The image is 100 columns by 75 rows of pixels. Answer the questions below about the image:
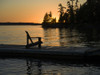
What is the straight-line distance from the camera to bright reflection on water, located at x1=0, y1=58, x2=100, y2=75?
47.3 feet

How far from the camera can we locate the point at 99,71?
14547 millimetres

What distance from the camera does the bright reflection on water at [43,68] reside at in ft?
47.3

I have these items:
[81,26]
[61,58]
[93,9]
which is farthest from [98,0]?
[61,58]

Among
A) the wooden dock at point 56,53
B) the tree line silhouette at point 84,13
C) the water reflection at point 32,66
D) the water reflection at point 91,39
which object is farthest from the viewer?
the tree line silhouette at point 84,13

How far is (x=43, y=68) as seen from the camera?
15.8 metres

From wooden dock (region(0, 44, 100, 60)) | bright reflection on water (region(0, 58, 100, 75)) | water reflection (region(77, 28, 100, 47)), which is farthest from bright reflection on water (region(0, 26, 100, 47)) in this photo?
bright reflection on water (region(0, 58, 100, 75))

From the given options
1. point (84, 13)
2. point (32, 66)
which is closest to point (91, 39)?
point (32, 66)

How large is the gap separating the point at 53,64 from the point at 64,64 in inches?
35.1

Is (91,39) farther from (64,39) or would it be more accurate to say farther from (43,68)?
(43,68)

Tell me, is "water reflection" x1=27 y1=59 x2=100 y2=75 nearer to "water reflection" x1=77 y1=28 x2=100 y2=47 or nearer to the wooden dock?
the wooden dock

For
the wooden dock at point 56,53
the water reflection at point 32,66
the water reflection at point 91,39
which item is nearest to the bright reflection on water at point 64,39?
the water reflection at point 91,39

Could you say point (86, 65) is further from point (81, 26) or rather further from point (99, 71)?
point (81, 26)

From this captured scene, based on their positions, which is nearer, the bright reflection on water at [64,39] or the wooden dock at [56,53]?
the wooden dock at [56,53]

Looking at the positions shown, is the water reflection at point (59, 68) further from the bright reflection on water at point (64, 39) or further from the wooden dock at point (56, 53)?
the bright reflection on water at point (64, 39)
